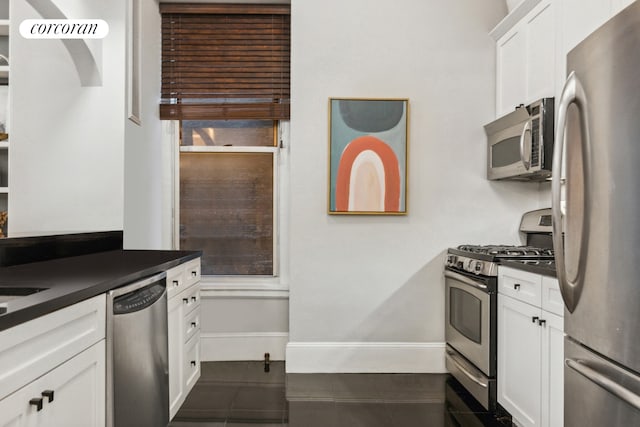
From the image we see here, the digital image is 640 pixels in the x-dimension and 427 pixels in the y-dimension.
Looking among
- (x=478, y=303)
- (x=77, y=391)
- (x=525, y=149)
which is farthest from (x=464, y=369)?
(x=77, y=391)

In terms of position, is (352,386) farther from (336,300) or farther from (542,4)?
(542,4)

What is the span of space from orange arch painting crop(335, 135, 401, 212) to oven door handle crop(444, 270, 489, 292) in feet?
2.11

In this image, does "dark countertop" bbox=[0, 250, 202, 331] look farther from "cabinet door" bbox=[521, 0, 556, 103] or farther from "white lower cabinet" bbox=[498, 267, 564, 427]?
"cabinet door" bbox=[521, 0, 556, 103]

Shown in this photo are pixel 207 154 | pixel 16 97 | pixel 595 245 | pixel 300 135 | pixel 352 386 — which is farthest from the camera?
pixel 207 154

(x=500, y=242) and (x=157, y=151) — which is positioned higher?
(x=157, y=151)

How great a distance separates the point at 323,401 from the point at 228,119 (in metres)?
2.08

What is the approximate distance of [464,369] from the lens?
271 cm

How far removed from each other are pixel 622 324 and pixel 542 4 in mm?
2097

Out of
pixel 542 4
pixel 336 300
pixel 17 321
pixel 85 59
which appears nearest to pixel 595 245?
pixel 17 321

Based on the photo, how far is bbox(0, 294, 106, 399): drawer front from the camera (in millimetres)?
951

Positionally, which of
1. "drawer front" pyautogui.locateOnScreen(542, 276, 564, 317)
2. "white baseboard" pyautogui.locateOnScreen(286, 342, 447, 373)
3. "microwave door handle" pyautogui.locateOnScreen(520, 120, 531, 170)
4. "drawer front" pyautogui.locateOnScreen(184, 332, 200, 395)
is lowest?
"white baseboard" pyautogui.locateOnScreen(286, 342, 447, 373)

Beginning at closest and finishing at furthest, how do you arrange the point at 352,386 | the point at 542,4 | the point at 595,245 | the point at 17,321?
the point at 17,321, the point at 595,245, the point at 542,4, the point at 352,386

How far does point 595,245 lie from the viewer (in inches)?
44.3

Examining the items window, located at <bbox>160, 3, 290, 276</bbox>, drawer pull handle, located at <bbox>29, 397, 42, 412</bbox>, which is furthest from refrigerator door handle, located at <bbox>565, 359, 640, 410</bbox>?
window, located at <bbox>160, 3, 290, 276</bbox>
